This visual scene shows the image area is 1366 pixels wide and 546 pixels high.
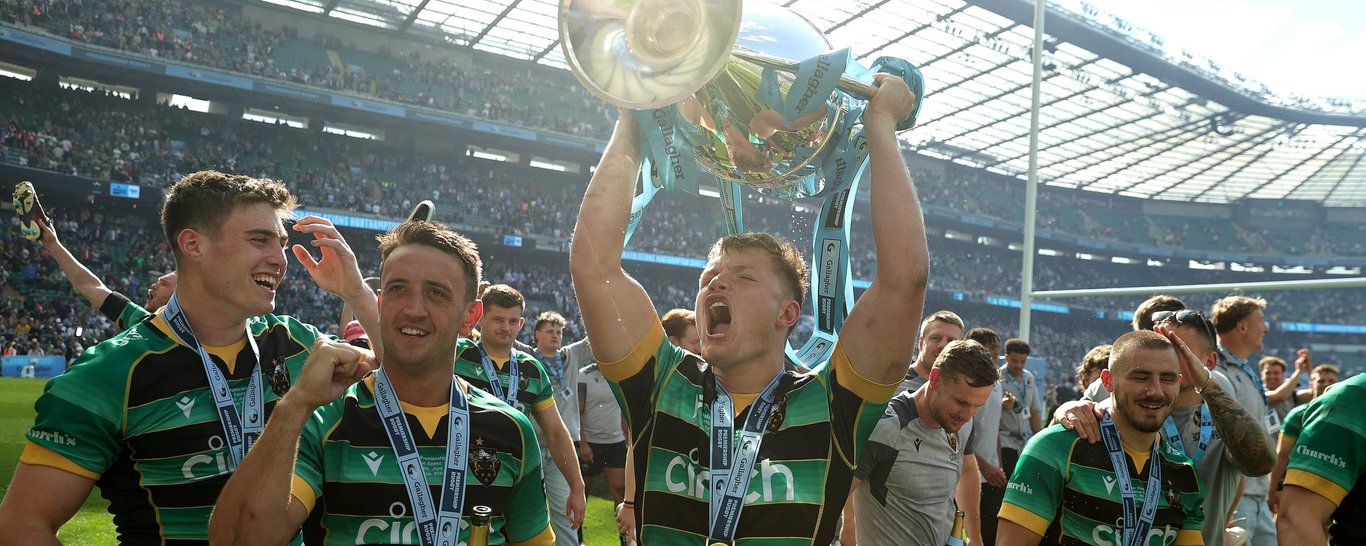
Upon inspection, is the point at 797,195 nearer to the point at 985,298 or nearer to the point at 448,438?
the point at 448,438

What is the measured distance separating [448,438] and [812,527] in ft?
2.97

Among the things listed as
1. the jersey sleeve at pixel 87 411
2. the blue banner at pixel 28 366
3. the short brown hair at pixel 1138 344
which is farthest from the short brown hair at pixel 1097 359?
the blue banner at pixel 28 366

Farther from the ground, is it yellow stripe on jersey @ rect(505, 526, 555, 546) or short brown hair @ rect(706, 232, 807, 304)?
short brown hair @ rect(706, 232, 807, 304)

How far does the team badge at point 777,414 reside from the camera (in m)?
2.35

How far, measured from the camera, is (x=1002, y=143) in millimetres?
40625

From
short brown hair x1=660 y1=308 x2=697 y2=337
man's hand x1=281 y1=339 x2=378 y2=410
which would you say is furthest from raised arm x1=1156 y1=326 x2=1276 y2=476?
short brown hair x1=660 y1=308 x2=697 y2=337

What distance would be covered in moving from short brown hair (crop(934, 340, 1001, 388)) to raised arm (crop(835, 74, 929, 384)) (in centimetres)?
194

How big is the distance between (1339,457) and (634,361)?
1.97m

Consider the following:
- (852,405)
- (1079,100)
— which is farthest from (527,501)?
Result: (1079,100)

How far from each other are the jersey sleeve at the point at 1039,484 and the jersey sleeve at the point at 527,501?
1620mm

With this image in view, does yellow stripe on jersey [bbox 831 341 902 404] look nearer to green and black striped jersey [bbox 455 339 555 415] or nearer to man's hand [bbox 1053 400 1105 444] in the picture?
man's hand [bbox 1053 400 1105 444]

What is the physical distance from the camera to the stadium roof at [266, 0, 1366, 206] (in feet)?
98.0

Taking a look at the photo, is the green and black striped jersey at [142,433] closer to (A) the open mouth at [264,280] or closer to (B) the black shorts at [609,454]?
(A) the open mouth at [264,280]

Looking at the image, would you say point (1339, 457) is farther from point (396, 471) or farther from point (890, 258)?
point (396, 471)
